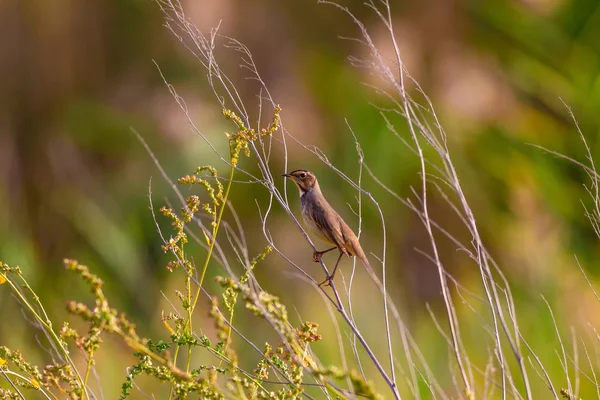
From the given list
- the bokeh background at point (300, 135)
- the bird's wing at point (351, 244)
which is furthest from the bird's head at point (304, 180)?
the bokeh background at point (300, 135)

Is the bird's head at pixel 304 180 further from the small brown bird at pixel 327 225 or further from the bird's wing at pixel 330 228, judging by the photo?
the bird's wing at pixel 330 228

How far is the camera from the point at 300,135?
9398mm

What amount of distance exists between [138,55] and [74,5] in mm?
932

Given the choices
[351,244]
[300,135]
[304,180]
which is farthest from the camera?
[300,135]

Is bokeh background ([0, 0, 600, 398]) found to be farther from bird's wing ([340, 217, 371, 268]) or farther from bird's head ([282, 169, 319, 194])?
bird's wing ([340, 217, 371, 268])

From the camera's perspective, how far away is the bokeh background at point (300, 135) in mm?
7902

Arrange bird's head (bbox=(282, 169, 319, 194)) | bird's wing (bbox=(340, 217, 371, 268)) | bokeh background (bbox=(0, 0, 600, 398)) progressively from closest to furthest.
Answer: bird's wing (bbox=(340, 217, 371, 268)) → bird's head (bbox=(282, 169, 319, 194)) → bokeh background (bbox=(0, 0, 600, 398))

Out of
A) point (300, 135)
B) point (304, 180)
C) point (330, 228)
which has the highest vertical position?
point (300, 135)

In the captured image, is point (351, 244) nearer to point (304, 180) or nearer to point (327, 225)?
point (327, 225)

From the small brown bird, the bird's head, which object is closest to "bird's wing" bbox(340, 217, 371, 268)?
the small brown bird

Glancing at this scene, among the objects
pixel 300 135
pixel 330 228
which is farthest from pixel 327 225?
pixel 300 135

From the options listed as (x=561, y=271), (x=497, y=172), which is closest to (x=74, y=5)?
(x=497, y=172)

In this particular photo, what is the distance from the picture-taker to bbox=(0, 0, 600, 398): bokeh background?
790 centimetres

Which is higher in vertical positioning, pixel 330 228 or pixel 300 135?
pixel 300 135
